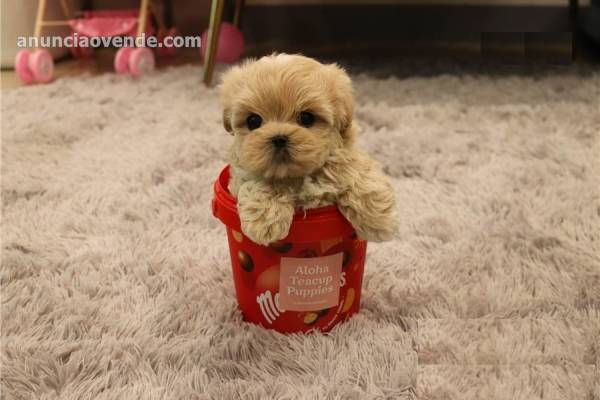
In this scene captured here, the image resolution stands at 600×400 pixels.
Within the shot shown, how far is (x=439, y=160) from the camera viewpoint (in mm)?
1243

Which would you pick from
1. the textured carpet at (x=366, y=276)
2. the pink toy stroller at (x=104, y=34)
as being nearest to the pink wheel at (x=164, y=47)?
the pink toy stroller at (x=104, y=34)

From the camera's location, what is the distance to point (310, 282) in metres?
0.68

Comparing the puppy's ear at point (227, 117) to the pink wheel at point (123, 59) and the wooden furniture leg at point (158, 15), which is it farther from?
the wooden furniture leg at point (158, 15)

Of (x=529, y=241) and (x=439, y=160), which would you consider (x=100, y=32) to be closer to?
(x=439, y=160)

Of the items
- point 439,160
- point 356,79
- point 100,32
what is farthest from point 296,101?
point 100,32

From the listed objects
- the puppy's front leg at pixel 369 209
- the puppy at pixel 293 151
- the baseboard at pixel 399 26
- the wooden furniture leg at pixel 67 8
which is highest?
the puppy at pixel 293 151

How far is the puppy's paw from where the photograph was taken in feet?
2.02

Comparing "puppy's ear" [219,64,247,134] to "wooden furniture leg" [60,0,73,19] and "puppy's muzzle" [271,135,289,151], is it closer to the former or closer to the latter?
"puppy's muzzle" [271,135,289,151]

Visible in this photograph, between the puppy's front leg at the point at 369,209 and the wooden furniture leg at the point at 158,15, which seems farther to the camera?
the wooden furniture leg at the point at 158,15

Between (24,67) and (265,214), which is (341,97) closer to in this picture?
(265,214)

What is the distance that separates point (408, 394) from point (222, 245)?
43cm

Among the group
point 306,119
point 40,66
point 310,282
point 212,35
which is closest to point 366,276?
point 310,282

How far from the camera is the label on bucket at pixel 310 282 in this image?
0.67 metres

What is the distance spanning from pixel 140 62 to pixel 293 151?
143 cm
